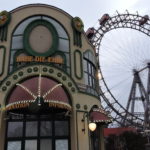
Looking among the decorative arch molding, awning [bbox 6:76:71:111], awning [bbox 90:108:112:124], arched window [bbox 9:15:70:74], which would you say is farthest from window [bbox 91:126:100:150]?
arched window [bbox 9:15:70:74]

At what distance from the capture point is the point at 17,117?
15.4 metres

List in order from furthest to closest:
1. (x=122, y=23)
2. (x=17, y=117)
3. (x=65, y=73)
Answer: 1. (x=122, y=23)
2. (x=65, y=73)
3. (x=17, y=117)

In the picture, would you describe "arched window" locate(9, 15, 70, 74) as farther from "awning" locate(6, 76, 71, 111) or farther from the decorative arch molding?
"awning" locate(6, 76, 71, 111)

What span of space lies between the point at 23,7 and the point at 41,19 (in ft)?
5.91

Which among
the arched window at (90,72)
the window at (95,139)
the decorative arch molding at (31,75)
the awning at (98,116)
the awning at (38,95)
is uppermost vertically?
the arched window at (90,72)

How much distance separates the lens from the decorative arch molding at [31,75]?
15.6 meters

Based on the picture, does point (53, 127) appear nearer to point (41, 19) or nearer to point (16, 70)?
point (16, 70)

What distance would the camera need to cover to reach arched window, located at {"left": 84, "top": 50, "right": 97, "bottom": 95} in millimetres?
18875

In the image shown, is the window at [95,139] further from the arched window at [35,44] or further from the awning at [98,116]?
the arched window at [35,44]

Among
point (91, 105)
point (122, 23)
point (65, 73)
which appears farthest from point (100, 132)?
point (122, 23)

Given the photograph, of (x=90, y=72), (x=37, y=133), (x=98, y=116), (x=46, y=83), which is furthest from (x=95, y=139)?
(x=46, y=83)

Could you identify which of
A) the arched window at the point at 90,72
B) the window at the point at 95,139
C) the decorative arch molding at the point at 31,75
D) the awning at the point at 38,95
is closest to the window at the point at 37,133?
the awning at the point at 38,95

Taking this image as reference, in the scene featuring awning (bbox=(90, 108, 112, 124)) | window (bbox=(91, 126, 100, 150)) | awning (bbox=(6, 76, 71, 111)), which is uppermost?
awning (bbox=(6, 76, 71, 111))

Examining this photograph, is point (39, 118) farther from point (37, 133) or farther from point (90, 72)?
point (90, 72)
